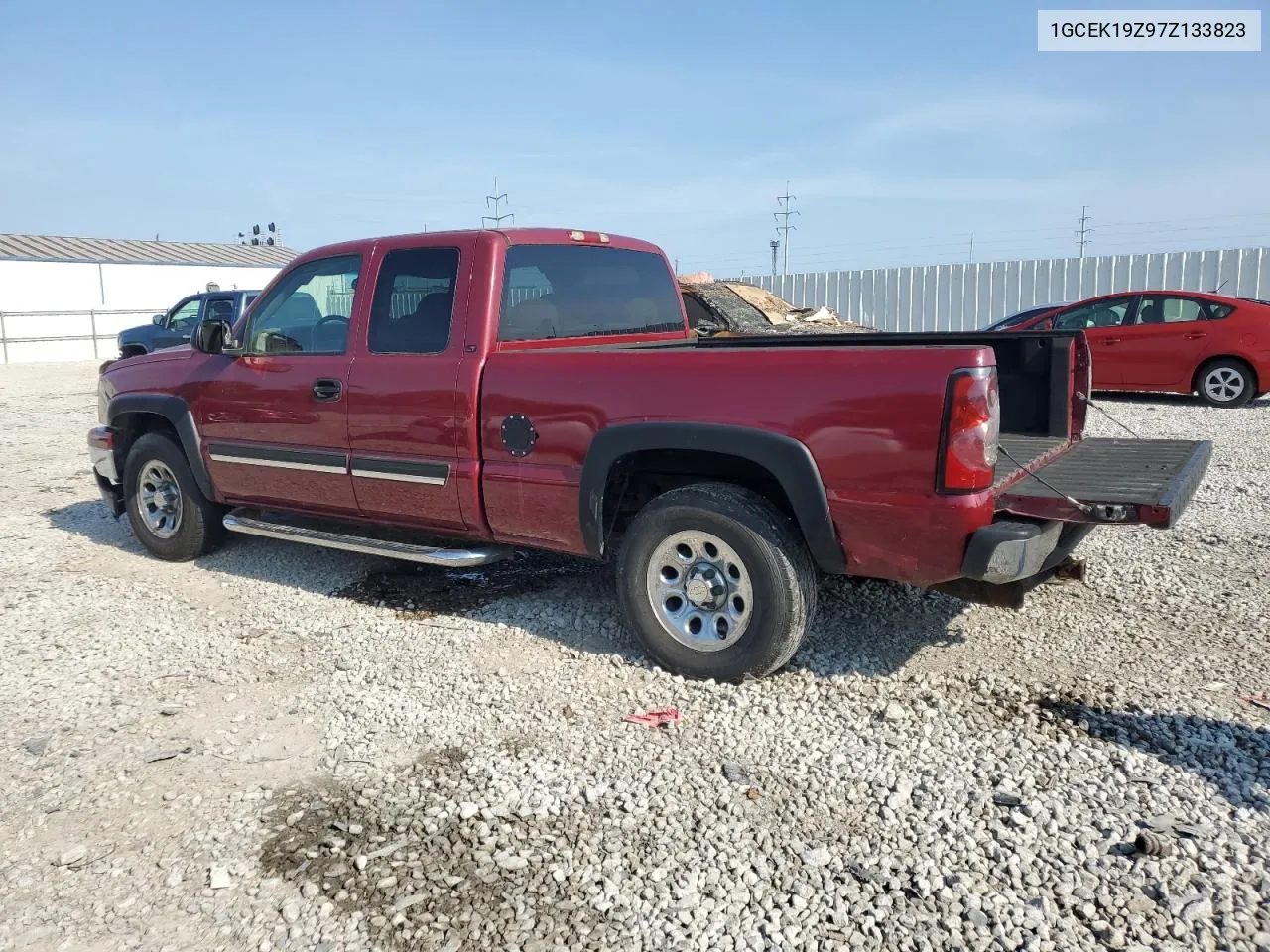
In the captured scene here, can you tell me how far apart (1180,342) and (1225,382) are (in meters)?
0.72

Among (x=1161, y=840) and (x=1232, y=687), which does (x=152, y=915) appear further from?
(x=1232, y=687)

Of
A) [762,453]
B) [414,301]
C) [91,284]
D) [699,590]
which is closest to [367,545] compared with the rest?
[414,301]

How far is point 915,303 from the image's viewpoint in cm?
2586

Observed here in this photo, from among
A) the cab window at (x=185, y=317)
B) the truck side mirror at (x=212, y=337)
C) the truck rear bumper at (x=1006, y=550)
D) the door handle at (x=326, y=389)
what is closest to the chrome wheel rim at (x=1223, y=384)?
the truck rear bumper at (x=1006, y=550)

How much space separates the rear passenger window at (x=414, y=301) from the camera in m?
4.67

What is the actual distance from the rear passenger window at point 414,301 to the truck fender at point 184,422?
160cm

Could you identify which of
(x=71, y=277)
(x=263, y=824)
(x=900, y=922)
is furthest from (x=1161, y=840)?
(x=71, y=277)

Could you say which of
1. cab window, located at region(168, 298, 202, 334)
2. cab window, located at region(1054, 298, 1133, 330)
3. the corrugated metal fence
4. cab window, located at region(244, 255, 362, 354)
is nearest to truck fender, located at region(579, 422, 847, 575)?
cab window, located at region(244, 255, 362, 354)

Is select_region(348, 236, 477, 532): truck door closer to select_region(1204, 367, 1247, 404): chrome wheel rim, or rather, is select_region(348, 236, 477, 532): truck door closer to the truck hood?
the truck hood

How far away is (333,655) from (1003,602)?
294cm

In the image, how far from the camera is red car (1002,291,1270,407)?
11.8 metres

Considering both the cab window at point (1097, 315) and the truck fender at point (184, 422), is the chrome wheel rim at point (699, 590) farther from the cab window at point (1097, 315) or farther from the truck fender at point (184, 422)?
the cab window at point (1097, 315)

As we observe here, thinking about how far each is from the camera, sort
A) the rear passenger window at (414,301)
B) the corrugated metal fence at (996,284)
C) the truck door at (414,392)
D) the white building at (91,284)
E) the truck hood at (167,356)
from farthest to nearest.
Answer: the white building at (91,284), the corrugated metal fence at (996,284), the truck hood at (167,356), the rear passenger window at (414,301), the truck door at (414,392)

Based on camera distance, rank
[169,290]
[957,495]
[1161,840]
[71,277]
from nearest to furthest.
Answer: [1161,840] → [957,495] → [71,277] → [169,290]
